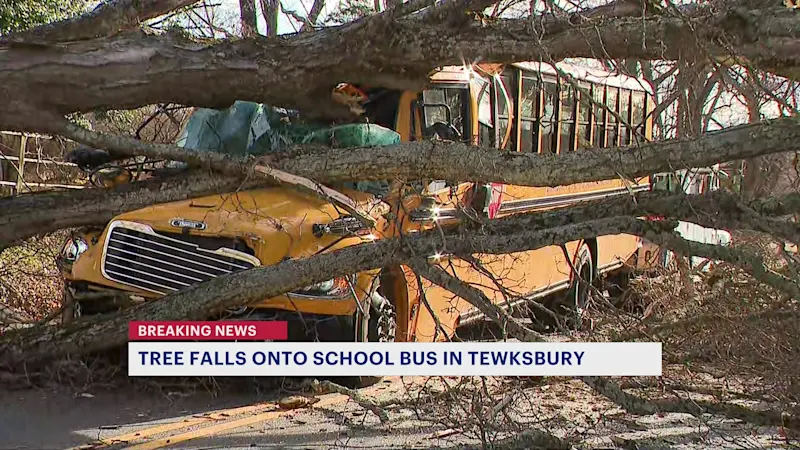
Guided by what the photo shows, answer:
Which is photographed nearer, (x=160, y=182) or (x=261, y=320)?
(x=261, y=320)

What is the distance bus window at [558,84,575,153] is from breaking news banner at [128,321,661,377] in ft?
11.5

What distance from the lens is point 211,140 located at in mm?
6766

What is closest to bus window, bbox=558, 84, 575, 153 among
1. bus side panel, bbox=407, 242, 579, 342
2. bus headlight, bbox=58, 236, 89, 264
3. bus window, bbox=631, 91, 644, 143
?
bus side panel, bbox=407, 242, 579, 342

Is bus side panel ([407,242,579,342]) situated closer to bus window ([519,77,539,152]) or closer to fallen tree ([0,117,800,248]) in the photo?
fallen tree ([0,117,800,248])

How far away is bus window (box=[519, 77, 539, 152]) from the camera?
7.74 metres

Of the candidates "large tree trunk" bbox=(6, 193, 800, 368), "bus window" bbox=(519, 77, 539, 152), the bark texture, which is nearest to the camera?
"large tree trunk" bbox=(6, 193, 800, 368)

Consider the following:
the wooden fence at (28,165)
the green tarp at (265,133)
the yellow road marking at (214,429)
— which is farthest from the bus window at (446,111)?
the wooden fence at (28,165)

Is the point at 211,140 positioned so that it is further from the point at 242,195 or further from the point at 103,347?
the point at 103,347

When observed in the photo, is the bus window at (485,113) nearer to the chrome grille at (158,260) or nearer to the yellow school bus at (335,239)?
the yellow school bus at (335,239)

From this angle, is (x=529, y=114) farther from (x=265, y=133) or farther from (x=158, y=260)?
(x=158, y=260)

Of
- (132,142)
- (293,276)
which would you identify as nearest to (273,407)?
(293,276)

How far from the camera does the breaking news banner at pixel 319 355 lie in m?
5.25

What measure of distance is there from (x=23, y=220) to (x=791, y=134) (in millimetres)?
5123

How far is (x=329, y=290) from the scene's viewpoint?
5.84 metres
